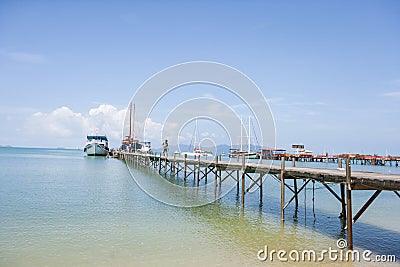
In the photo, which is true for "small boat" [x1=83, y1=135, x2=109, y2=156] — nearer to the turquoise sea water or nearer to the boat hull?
the boat hull

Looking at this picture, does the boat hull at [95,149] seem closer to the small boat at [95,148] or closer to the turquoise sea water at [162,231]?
the small boat at [95,148]

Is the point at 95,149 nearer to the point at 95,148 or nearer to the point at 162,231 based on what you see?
the point at 95,148

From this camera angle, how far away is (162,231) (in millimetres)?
14836

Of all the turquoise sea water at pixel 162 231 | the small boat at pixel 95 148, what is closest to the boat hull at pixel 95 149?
the small boat at pixel 95 148

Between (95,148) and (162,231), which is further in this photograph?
(95,148)

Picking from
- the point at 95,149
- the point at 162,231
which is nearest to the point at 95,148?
the point at 95,149

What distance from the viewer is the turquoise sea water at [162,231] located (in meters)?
11.5

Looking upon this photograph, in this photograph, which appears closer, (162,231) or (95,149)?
(162,231)

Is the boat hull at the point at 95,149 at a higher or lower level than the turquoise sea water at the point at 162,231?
higher

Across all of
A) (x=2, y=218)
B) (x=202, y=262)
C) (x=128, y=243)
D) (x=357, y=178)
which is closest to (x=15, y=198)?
(x=2, y=218)

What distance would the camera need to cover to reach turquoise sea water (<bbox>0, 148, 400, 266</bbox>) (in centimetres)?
1153

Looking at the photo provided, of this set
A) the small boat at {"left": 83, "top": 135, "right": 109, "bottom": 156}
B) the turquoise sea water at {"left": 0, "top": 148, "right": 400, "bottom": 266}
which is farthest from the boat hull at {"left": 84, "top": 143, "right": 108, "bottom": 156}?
the turquoise sea water at {"left": 0, "top": 148, "right": 400, "bottom": 266}

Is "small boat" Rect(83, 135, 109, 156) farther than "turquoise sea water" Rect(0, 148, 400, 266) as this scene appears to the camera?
Yes

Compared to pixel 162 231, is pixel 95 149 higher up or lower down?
higher up
